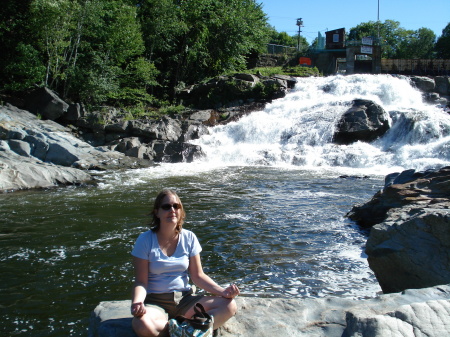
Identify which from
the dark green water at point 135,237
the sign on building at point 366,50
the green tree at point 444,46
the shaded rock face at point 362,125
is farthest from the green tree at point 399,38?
the dark green water at point 135,237

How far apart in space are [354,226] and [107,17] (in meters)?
23.0

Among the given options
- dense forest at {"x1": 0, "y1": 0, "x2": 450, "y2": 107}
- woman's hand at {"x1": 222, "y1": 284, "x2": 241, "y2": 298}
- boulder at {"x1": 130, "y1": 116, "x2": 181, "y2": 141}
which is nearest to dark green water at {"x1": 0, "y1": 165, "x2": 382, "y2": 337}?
woman's hand at {"x1": 222, "y1": 284, "x2": 241, "y2": 298}

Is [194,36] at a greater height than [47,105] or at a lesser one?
greater

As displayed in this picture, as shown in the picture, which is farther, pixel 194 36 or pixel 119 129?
pixel 194 36

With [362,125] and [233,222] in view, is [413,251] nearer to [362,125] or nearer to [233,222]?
[233,222]

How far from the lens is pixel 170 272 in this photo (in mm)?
3939

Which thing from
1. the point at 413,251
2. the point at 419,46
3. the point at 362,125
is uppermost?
the point at 419,46

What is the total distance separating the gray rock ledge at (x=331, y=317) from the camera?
3230 mm

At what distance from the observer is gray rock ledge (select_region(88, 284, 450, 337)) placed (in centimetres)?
323

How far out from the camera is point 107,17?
2727 cm

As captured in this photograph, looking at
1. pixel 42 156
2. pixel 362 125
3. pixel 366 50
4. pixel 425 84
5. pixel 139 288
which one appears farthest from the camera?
pixel 366 50

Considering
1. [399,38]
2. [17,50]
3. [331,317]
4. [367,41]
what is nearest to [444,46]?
[399,38]

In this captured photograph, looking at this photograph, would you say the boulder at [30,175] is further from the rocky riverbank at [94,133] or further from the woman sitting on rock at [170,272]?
the woman sitting on rock at [170,272]

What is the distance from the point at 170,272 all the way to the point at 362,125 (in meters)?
20.3
